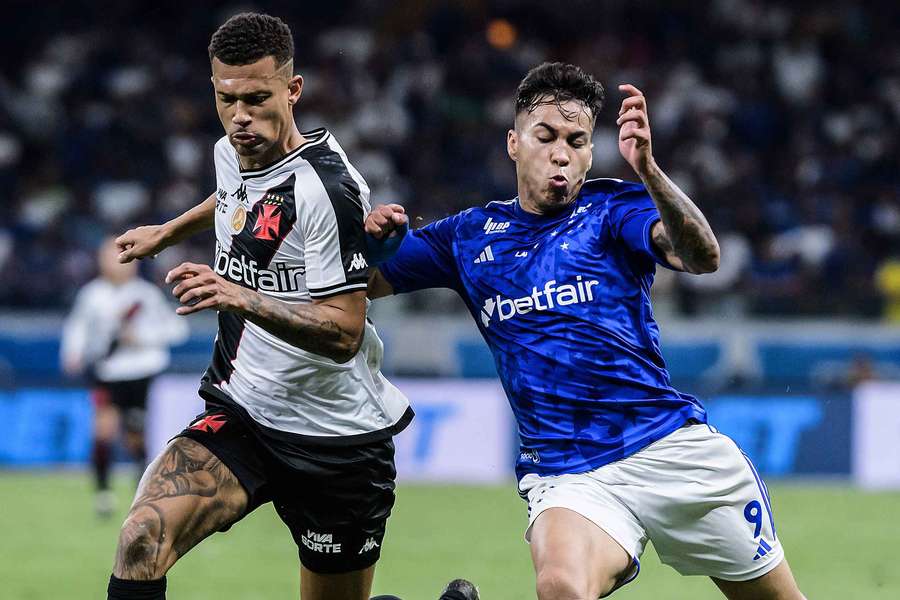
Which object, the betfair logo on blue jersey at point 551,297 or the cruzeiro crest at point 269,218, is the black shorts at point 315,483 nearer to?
the cruzeiro crest at point 269,218

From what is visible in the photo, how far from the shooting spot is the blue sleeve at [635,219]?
4652 mm

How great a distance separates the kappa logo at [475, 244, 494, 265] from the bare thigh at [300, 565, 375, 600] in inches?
51.9

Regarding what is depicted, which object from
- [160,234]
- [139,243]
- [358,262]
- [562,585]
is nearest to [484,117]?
[160,234]

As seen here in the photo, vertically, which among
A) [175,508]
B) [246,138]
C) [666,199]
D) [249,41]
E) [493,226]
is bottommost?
[175,508]

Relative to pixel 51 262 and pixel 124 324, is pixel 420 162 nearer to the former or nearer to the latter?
pixel 51 262

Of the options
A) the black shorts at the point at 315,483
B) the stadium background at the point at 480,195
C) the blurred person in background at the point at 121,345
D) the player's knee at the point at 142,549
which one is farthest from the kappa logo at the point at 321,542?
the blurred person in background at the point at 121,345

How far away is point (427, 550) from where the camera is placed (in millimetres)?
9508

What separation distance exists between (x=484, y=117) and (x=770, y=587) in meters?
14.2

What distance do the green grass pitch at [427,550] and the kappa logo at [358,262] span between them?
3.34 meters

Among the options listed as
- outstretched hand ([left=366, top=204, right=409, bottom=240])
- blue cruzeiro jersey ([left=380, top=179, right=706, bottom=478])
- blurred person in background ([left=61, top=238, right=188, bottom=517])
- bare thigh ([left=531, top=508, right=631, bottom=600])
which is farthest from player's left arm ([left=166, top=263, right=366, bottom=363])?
blurred person in background ([left=61, top=238, right=188, bottom=517])

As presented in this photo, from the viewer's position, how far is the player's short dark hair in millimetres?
4980

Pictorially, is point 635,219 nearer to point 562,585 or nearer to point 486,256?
point 486,256

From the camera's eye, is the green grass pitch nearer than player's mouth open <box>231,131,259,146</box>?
No

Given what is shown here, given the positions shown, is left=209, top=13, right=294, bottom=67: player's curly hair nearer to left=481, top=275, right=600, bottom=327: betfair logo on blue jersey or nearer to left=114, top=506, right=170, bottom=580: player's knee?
left=481, top=275, right=600, bottom=327: betfair logo on blue jersey
